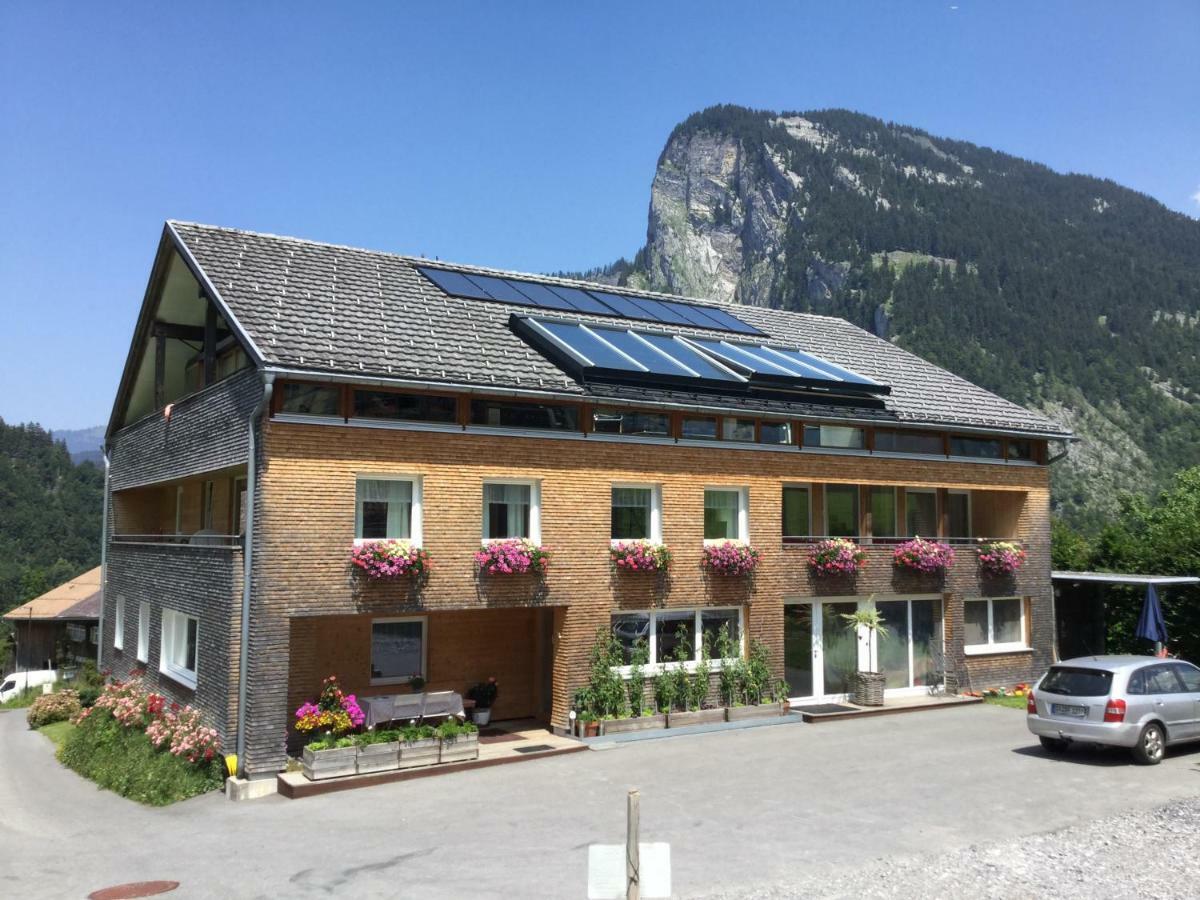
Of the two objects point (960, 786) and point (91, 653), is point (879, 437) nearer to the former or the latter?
point (960, 786)

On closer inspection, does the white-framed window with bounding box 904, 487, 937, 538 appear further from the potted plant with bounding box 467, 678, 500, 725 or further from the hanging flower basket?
the potted plant with bounding box 467, 678, 500, 725

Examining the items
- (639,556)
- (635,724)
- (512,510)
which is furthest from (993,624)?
(512,510)

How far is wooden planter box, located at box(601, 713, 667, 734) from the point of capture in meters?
16.6

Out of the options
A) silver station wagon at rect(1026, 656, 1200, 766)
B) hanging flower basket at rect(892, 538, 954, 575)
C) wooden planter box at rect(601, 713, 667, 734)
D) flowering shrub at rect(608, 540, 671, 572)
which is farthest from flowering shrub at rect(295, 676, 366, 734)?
hanging flower basket at rect(892, 538, 954, 575)

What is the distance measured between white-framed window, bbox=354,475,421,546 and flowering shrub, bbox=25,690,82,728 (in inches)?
501

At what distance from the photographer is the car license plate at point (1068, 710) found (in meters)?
14.5

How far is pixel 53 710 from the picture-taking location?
76.4 ft

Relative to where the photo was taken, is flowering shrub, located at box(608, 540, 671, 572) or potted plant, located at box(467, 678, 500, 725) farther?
flowering shrub, located at box(608, 540, 671, 572)

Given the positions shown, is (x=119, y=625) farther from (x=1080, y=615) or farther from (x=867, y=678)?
(x=1080, y=615)

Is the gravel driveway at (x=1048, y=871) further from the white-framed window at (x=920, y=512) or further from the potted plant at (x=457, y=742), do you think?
the white-framed window at (x=920, y=512)

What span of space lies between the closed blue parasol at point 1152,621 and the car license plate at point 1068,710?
23.3 ft

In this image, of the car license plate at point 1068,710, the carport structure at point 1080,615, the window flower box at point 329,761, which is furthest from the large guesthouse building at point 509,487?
the car license plate at point 1068,710

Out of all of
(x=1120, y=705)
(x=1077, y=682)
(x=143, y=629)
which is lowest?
(x=1120, y=705)

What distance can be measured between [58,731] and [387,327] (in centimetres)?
1334
